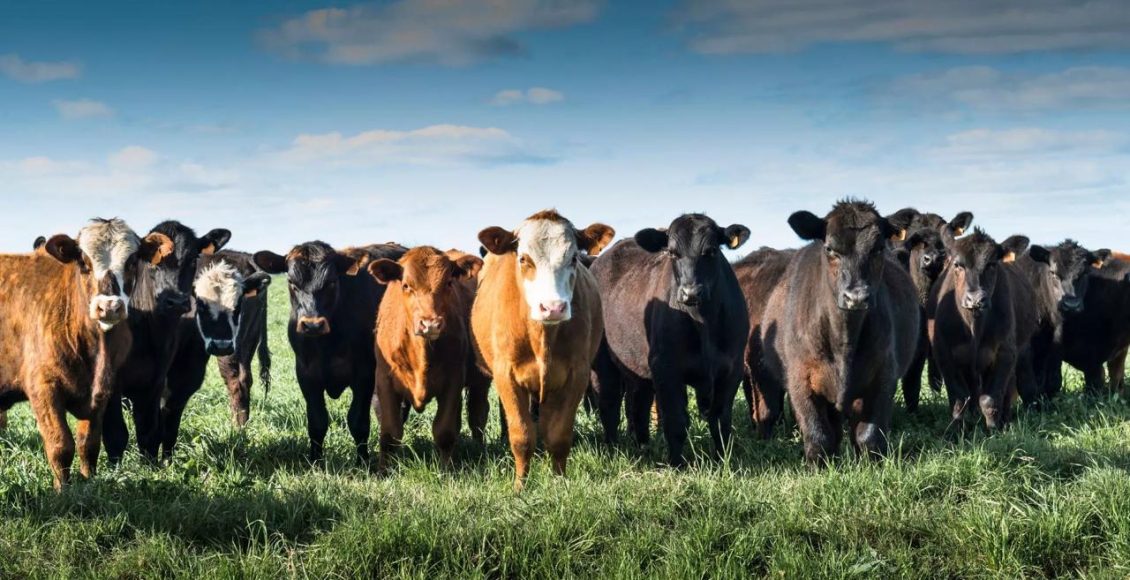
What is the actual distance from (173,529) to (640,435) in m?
4.78

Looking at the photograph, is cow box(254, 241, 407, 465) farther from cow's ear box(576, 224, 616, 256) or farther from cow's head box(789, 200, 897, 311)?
cow's head box(789, 200, 897, 311)

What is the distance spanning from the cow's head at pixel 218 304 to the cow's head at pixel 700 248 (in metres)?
3.86

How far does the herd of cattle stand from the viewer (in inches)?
327

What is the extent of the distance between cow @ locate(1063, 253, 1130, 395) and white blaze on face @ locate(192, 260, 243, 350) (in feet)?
31.6

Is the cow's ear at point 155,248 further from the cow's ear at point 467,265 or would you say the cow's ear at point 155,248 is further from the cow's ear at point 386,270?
the cow's ear at point 467,265

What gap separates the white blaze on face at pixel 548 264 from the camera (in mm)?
7758

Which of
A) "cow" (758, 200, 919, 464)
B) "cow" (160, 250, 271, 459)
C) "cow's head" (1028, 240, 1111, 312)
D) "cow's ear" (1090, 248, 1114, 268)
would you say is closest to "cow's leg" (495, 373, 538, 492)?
"cow" (758, 200, 919, 464)

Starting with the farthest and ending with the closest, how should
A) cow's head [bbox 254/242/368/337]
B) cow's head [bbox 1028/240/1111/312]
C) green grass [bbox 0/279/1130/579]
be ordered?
cow's head [bbox 1028/240/1111/312]
cow's head [bbox 254/242/368/337]
green grass [bbox 0/279/1130/579]

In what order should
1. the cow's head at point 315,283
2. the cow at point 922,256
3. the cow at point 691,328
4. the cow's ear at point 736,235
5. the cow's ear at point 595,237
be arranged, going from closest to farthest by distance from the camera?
1. the cow's ear at point 595,237
2. the cow at point 691,328
3. the cow's ear at point 736,235
4. the cow's head at point 315,283
5. the cow at point 922,256

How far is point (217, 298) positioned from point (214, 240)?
1.73 feet

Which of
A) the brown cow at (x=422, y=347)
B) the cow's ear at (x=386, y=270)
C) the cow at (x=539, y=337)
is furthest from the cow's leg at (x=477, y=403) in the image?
the cow at (x=539, y=337)

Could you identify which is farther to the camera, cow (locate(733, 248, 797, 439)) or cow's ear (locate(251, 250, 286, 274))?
cow (locate(733, 248, 797, 439))

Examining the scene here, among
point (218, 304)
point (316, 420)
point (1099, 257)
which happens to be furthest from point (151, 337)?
point (1099, 257)

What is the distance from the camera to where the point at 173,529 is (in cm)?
694
